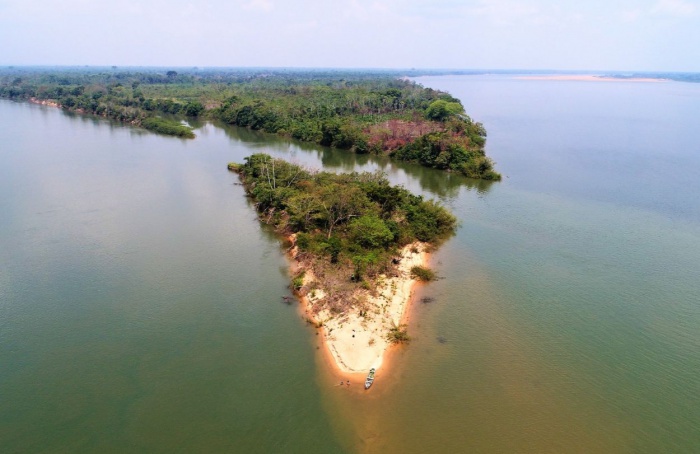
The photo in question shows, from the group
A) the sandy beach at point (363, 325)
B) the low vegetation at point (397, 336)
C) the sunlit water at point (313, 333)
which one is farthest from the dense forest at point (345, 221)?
the low vegetation at point (397, 336)

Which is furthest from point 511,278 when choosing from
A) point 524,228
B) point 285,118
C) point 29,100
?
point 29,100

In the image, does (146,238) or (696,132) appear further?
(696,132)

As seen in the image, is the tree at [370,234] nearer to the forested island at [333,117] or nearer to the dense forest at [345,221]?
the dense forest at [345,221]

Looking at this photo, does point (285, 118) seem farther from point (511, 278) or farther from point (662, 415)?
point (662, 415)

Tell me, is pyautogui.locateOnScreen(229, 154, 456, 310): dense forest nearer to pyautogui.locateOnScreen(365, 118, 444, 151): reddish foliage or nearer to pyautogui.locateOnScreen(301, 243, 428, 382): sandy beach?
pyautogui.locateOnScreen(301, 243, 428, 382): sandy beach

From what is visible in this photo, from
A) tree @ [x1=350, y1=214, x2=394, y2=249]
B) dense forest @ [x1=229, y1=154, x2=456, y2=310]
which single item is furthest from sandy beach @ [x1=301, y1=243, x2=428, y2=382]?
tree @ [x1=350, y1=214, x2=394, y2=249]
